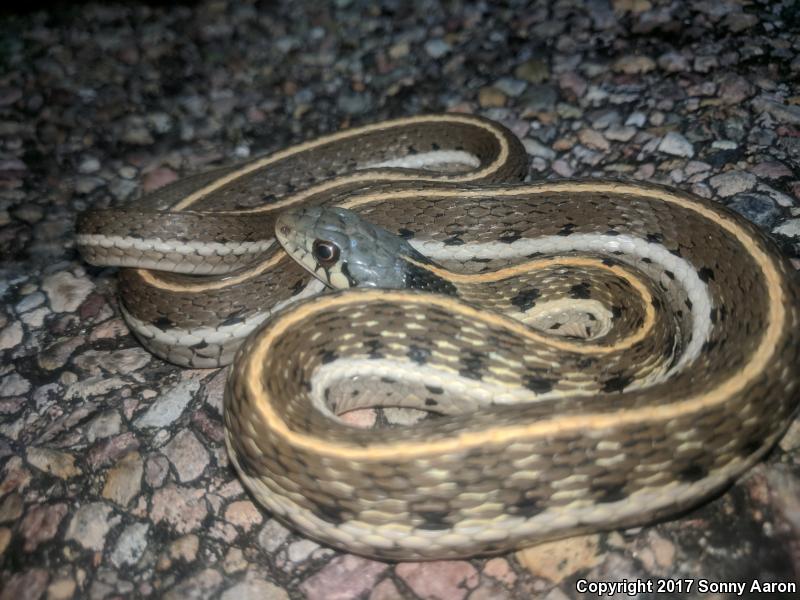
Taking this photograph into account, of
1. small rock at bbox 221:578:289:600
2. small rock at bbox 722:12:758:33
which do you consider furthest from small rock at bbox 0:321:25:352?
small rock at bbox 722:12:758:33

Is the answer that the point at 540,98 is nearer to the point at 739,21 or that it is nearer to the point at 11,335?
the point at 739,21

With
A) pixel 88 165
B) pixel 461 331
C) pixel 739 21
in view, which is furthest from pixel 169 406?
pixel 739 21

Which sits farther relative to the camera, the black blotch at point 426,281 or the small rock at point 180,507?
the black blotch at point 426,281

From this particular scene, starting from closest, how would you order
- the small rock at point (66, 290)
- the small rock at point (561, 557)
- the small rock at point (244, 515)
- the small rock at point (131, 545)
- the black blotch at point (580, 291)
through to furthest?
the small rock at point (561, 557)
the small rock at point (131, 545)
the small rock at point (244, 515)
the black blotch at point (580, 291)
the small rock at point (66, 290)

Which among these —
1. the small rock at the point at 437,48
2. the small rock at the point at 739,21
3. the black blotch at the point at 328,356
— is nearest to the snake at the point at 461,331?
the black blotch at the point at 328,356

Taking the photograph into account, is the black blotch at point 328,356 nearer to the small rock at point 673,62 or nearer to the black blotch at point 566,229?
the black blotch at point 566,229

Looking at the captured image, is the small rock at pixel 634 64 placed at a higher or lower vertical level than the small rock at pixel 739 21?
lower
